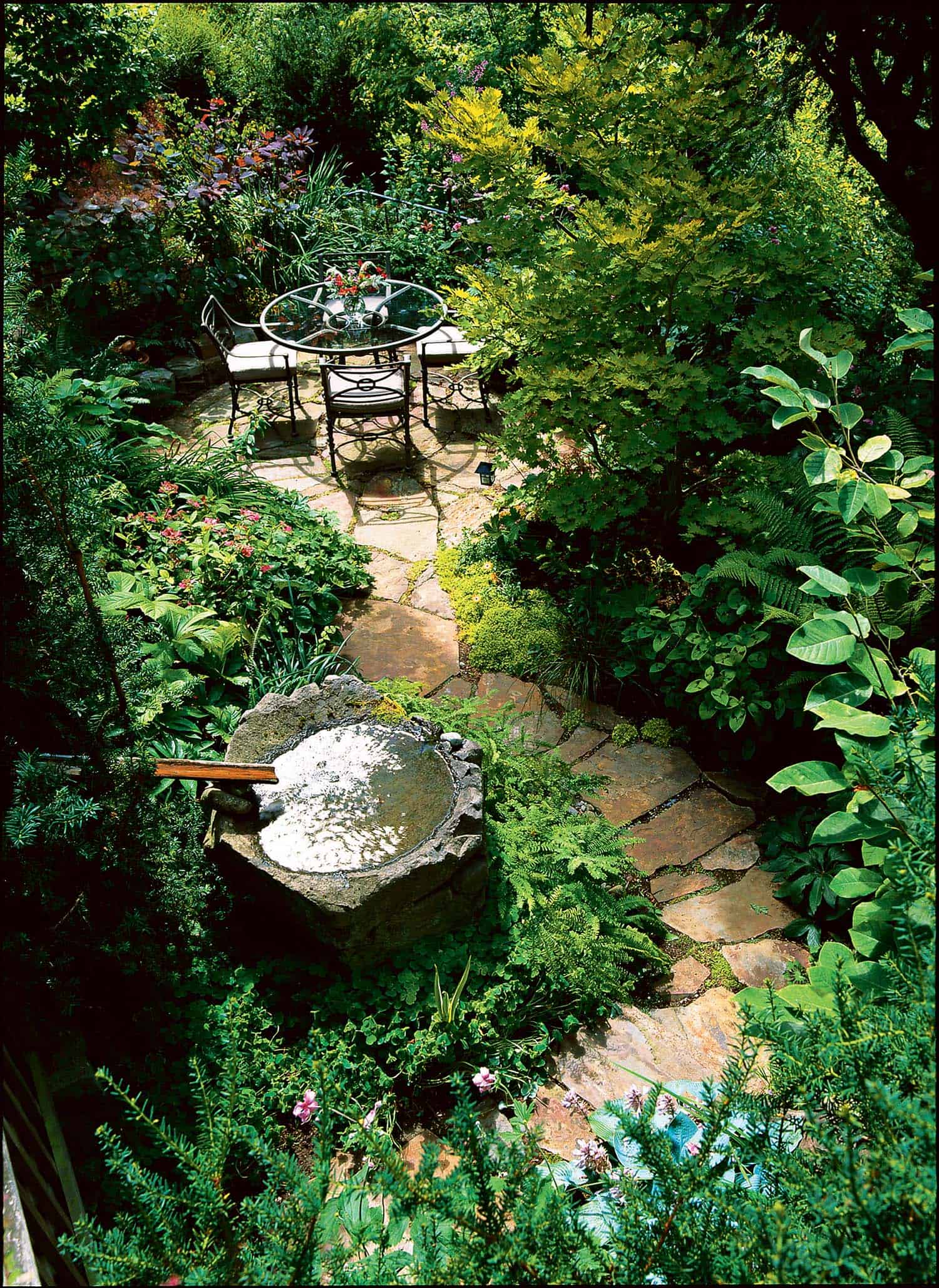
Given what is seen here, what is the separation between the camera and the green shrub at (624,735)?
391 cm

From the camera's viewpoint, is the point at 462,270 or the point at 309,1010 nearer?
the point at 309,1010

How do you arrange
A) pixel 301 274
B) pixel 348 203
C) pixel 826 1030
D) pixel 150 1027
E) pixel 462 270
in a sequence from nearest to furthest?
1. pixel 826 1030
2. pixel 150 1027
3. pixel 462 270
4. pixel 301 274
5. pixel 348 203

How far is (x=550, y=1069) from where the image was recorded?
A: 278 centimetres

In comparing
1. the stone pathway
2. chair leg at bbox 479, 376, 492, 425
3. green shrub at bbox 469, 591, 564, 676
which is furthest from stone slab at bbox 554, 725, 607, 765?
chair leg at bbox 479, 376, 492, 425

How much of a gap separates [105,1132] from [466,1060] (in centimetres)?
149

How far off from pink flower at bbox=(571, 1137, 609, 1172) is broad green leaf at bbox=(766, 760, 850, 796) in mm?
993

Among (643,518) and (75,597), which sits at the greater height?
(75,597)

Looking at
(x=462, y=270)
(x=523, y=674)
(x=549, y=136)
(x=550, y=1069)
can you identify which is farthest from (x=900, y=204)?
(x=550, y=1069)

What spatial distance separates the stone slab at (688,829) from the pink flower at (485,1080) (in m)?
1.04

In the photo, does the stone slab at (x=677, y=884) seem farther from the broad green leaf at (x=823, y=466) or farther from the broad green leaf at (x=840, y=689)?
the broad green leaf at (x=823, y=466)

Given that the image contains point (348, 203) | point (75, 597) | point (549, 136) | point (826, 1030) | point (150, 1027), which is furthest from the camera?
point (348, 203)

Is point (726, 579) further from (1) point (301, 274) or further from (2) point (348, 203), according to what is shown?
(2) point (348, 203)

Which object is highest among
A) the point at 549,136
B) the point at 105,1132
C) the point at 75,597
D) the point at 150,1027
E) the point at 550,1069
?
the point at 549,136

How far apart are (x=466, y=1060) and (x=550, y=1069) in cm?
25
